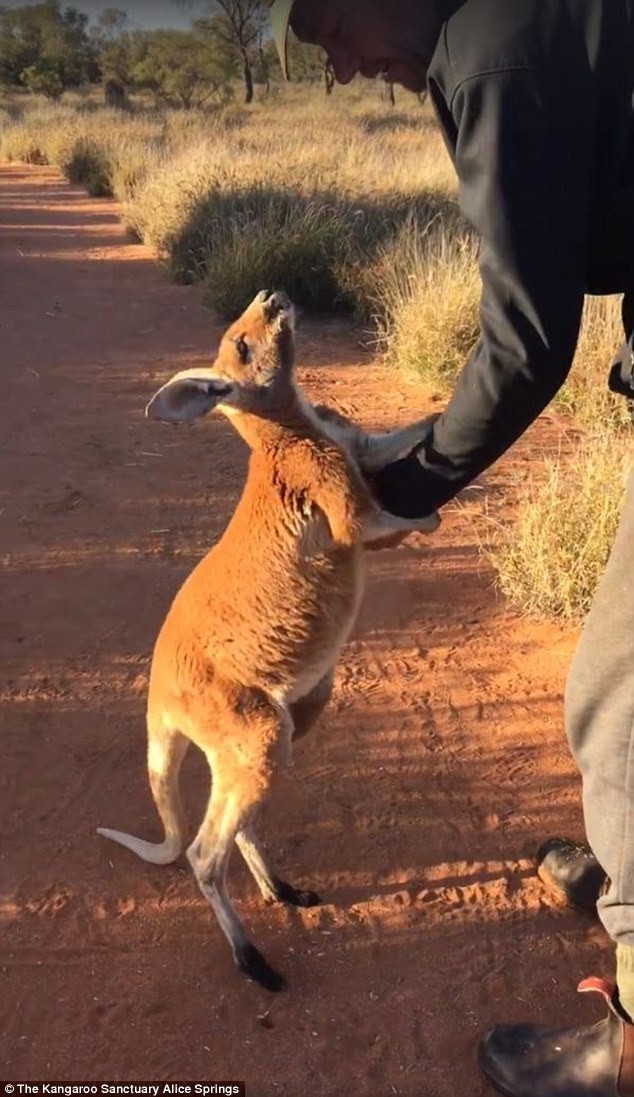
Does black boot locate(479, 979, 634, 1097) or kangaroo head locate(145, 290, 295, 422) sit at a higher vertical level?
kangaroo head locate(145, 290, 295, 422)

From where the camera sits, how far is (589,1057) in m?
2.43

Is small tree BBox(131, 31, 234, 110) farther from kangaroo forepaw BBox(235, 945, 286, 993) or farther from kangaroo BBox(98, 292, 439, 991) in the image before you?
kangaroo forepaw BBox(235, 945, 286, 993)

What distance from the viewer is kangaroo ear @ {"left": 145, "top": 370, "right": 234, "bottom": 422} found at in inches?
104

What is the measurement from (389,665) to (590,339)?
3.37 metres

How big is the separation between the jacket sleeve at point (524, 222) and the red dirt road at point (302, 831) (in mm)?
1739

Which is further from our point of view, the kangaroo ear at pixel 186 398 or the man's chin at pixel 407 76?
the kangaroo ear at pixel 186 398

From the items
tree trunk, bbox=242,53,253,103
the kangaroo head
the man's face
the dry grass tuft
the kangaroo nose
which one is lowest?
the dry grass tuft

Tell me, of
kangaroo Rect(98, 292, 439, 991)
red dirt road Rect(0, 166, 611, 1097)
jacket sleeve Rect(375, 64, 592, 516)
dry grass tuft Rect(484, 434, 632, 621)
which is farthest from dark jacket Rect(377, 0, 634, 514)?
dry grass tuft Rect(484, 434, 632, 621)

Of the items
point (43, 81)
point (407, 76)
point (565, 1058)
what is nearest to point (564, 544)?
point (565, 1058)

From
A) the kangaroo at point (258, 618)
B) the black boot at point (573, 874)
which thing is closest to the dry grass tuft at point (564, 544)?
the black boot at point (573, 874)

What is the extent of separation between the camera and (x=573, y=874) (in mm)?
3031

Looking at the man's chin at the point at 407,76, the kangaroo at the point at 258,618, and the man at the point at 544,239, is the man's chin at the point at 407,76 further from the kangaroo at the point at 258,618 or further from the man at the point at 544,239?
the kangaroo at the point at 258,618

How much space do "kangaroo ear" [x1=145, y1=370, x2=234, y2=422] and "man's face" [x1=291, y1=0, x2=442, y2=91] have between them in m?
0.98

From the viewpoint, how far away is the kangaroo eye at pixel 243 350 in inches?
122
